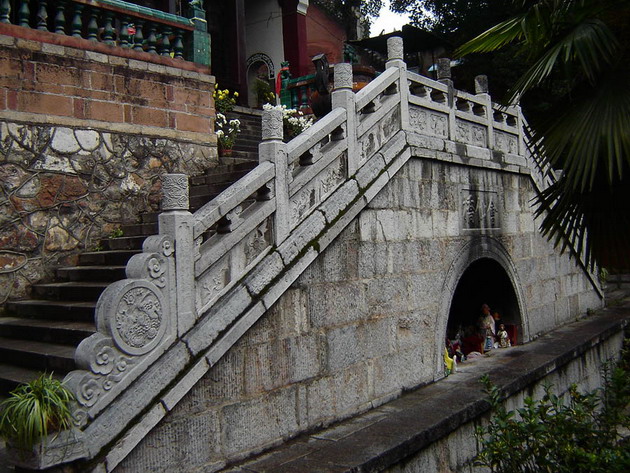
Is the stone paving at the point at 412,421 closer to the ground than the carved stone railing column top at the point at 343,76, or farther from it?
closer to the ground

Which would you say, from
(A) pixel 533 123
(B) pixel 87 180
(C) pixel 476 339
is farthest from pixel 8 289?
(C) pixel 476 339

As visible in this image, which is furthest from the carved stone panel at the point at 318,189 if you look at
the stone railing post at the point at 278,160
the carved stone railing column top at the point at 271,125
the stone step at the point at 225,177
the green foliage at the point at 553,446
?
the green foliage at the point at 553,446

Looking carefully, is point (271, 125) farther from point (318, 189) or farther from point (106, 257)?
point (106, 257)

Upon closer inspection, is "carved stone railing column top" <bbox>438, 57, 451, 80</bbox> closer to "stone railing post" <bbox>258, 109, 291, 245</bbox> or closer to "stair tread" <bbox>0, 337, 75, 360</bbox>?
"stone railing post" <bbox>258, 109, 291, 245</bbox>

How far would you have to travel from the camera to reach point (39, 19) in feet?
21.9

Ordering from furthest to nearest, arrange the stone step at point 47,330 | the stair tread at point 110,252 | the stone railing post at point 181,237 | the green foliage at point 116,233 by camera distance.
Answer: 1. the green foliage at point 116,233
2. the stair tread at point 110,252
3. the stone step at point 47,330
4. the stone railing post at point 181,237

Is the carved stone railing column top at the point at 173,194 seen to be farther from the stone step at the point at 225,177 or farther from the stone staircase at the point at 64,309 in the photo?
the stone step at the point at 225,177

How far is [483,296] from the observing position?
10453 millimetres

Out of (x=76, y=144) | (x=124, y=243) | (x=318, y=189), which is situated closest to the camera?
(x=318, y=189)

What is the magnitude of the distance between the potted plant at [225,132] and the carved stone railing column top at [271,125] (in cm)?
312

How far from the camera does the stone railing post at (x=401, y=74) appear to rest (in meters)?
7.31

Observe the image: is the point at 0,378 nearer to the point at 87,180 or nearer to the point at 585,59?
the point at 87,180

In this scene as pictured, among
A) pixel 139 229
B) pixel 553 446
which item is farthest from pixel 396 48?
pixel 553 446

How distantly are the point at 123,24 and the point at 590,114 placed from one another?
207 inches
